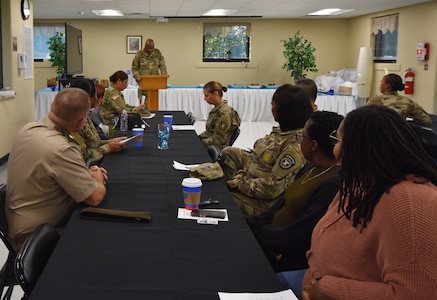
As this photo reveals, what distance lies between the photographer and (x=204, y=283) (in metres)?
1.42

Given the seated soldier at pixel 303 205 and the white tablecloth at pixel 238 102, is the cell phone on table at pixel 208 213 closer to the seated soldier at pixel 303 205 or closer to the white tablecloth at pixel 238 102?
the seated soldier at pixel 303 205

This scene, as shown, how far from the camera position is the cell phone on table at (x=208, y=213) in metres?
1.99

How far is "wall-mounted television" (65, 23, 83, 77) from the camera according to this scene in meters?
7.72

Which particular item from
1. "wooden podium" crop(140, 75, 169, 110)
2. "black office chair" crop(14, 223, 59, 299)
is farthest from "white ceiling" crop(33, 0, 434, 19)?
"black office chair" crop(14, 223, 59, 299)

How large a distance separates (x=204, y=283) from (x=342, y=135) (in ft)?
1.92

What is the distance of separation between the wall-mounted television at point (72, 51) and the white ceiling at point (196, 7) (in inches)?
29.1

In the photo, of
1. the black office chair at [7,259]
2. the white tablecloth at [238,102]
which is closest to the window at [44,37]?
the white tablecloth at [238,102]

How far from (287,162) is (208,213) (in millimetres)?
753

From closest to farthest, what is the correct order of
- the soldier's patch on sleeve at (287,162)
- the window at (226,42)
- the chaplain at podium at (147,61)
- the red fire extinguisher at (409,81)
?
the soldier's patch on sleeve at (287,162), the chaplain at podium at (147,61), the red fire extinguisher at (409,81), the window at (226,42)

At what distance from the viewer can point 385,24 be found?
10562 millimetres

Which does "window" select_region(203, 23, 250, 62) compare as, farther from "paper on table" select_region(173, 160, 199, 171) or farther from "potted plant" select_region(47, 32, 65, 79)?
"paper on table" select_region(173, 160, 199, 171)

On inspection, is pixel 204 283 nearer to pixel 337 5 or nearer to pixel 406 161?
pixel 406 161

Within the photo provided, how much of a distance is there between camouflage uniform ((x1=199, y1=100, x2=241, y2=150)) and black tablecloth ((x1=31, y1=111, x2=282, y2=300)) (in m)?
2.27

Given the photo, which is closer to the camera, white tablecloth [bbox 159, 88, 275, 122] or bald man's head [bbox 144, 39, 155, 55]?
bald man's head [bbox 144, 39, 155, 55]
